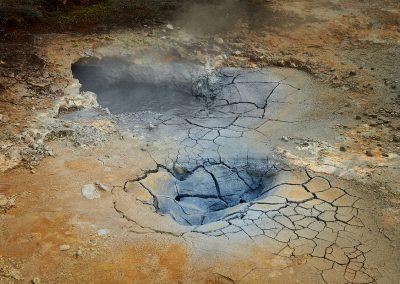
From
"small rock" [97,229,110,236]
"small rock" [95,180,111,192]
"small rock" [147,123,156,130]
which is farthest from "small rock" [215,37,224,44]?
"small rock" [97,229,110,236]

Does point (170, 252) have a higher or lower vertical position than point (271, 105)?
lower

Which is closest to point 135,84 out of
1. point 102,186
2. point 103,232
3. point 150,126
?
point 150,126

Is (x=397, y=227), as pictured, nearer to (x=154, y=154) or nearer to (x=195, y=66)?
(x=154, y=154)

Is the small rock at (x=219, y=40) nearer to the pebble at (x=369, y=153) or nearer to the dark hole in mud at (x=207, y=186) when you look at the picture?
the dark hole in mud at (x=207, y=186)

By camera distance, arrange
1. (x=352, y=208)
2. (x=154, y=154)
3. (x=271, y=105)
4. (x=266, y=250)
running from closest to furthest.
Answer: (x=266, y=250) < (x=352, y=208) < (x=154, y=154) < (x=271, y=105)

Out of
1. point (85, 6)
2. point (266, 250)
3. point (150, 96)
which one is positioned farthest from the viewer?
point (85, 6)

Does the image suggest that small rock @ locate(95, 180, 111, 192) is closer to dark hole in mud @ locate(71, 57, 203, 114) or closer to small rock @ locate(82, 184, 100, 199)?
small rock @ locate(82, 184, 100, 199)

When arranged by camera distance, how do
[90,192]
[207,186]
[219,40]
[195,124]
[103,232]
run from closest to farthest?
[103,232] → [90,192] → [207,186] → [195,124] → [219,40]

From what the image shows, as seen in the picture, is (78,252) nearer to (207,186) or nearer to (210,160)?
(207,186)

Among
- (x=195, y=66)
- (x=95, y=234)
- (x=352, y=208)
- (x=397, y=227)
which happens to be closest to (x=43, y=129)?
(x=95, y=234)
